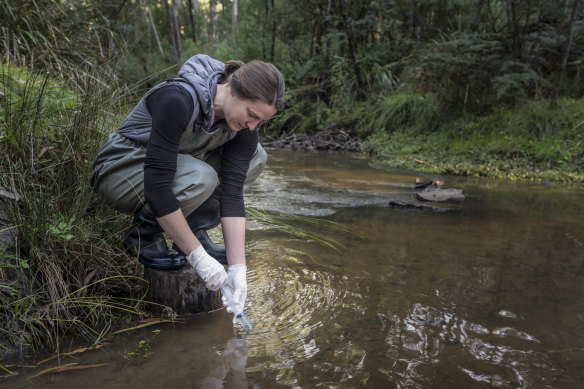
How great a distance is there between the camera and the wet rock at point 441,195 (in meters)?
4.14

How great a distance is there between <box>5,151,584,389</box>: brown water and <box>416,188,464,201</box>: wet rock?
0.67 m

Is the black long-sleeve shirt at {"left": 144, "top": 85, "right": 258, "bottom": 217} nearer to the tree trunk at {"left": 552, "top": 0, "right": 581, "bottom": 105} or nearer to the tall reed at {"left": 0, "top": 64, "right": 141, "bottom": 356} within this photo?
the tall reed at {"left": 0, "top": 64, "right": 141, "bottom": 356}

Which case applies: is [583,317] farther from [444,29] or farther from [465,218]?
[444,29]

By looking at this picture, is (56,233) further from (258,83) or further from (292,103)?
(292,103)

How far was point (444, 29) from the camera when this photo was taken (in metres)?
9.95

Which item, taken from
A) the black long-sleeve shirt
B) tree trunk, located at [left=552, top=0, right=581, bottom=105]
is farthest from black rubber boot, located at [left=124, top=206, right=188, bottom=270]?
tree trunk, located at [left=552, top=0, right=581, bottom=105]

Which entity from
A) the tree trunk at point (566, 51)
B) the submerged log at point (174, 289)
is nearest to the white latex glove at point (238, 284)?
the submerged log at point (174, 289)

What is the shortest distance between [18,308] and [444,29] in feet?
33.4

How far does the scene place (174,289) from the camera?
1.91 meters

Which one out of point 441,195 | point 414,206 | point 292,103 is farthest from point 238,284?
point 292,103

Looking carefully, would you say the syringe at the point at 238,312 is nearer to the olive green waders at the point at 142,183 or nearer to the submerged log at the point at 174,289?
the submerged log at the point at 174,289

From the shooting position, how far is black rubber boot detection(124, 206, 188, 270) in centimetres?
190

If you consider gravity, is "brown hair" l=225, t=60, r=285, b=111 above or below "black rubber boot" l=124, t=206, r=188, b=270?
above

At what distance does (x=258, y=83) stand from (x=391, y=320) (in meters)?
1.07
